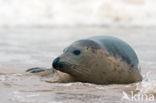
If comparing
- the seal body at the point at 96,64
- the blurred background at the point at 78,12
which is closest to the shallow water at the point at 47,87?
the seal body at the point at 96,64

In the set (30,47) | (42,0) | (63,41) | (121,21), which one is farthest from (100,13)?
(30,47)

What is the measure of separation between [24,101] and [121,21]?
41.0 feet

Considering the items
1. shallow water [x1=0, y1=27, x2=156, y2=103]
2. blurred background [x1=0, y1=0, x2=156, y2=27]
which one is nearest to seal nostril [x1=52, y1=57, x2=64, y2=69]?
shallow water [x1=0, y1=27, x2=156, y2=103]

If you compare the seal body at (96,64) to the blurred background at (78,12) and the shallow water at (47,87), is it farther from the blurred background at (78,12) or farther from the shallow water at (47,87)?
the blurred background at (78,12)

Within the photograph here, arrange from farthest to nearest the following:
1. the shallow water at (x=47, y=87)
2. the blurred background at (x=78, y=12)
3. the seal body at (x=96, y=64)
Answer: the blurred background at (x=78, y=12) → the seal body at (x=96, y=64) → the shallow water at (x=47, y=87)

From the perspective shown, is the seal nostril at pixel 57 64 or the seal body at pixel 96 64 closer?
the seal nostril at pixel 57 64

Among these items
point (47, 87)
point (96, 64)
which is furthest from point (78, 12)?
point (47, 87)

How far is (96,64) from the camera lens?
4512mm

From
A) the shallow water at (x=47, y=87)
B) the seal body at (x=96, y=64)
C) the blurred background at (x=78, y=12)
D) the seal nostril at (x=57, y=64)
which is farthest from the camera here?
the blurred background at (x=78, y=12)

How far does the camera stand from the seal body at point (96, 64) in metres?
4.50

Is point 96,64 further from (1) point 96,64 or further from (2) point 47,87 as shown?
(2) point 47,87

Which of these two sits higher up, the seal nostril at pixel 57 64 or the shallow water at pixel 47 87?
the seal nostril at pixel 57 64

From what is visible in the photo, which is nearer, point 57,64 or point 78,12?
point 57,64

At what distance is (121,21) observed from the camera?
625 inches
